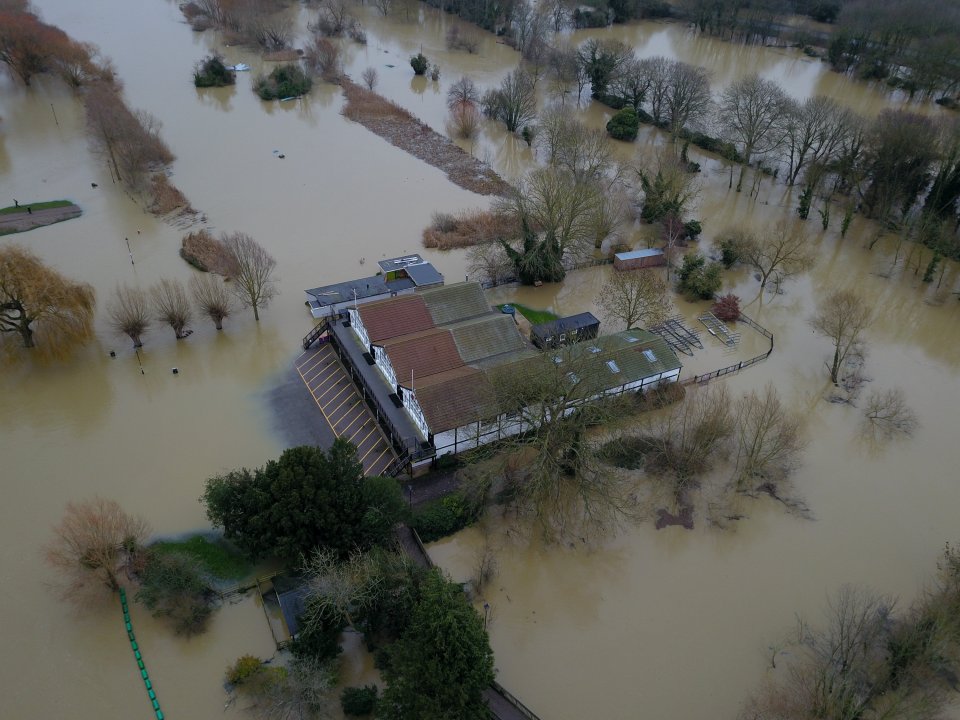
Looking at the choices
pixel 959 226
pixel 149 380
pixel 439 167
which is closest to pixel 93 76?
pixel 439 167

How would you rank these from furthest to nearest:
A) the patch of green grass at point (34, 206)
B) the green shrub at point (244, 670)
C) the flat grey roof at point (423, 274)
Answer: the patch of green grass at point (34, 206), the flat grey roof at point (423, 274), the green shrub at point (244, 670)

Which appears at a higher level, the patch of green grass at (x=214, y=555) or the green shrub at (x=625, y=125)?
the green shrub at (x=625, y=125)

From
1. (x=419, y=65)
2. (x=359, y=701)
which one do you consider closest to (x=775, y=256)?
(x=359, y=701)

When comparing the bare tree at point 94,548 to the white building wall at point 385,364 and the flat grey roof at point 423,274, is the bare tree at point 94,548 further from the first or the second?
the flat grey roof at point 423,274

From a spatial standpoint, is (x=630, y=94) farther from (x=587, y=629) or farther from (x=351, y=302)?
(x=587, y=629)

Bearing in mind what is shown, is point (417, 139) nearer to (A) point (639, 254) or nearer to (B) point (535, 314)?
(A) point (639, 254)

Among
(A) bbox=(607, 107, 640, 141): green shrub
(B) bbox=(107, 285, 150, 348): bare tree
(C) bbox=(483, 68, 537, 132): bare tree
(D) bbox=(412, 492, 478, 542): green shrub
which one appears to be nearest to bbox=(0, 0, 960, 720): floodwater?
(D) bbox=(412, 492, 478, 542): green shrub

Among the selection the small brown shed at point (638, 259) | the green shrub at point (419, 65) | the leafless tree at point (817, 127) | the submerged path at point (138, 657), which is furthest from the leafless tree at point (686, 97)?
the submerged path at point (138, 657)
